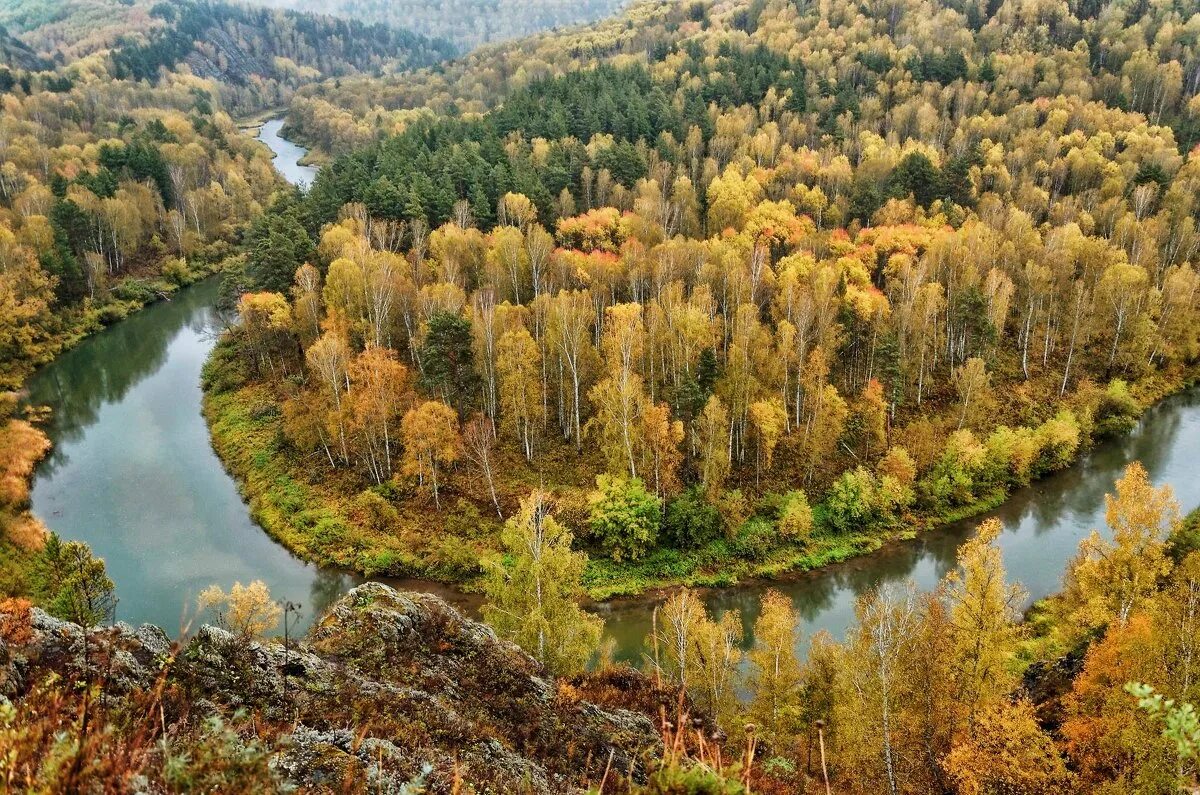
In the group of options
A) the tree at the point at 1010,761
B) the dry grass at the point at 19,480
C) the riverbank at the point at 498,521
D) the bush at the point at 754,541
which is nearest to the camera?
the tree at the point at 1010,761

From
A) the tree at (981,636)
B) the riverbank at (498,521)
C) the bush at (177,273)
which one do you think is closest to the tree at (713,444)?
the riverbank at (498,521)

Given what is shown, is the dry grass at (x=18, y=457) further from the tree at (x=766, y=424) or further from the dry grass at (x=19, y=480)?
the tree at (x=766, y=424)

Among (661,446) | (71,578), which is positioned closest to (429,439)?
(661,446)

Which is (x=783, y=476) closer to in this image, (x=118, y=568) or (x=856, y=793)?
(x=856, y=793)

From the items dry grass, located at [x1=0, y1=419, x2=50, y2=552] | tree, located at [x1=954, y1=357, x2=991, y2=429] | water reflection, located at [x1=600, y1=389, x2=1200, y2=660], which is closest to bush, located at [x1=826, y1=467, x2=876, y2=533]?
water reflection, located at [x1=600, y1=389, x2=1200, y2=660]

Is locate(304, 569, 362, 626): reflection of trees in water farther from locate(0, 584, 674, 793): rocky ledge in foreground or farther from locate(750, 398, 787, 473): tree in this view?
locate(750, 398, 787, 473): tree

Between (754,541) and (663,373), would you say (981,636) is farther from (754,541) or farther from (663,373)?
(663,373)

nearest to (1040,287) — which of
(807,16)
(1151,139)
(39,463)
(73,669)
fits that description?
(1151,139)
